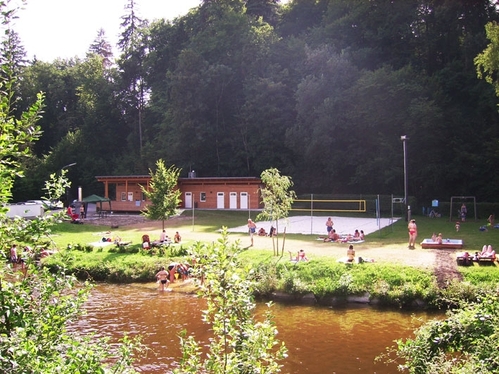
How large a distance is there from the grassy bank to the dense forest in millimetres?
12808

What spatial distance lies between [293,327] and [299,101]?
3568 cm

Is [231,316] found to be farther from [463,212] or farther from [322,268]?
[463,212]

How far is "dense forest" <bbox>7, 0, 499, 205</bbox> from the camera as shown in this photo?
45.1m

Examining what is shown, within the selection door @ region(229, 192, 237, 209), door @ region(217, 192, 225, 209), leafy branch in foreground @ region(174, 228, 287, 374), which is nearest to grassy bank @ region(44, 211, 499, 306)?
leafy branch in foreground @ region(174, 228, 287, 374)

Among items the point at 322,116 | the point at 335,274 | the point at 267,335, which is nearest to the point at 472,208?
the point at 322,116

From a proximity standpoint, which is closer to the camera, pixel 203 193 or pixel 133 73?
pixel 203 193

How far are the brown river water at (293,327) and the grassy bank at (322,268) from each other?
92 cm

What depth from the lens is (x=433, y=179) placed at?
44375 mm

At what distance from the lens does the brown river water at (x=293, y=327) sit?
13219 millimetres

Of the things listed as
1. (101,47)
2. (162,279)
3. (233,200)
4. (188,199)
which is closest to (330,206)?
(233,200)

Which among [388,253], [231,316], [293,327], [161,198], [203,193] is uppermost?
[203,193]

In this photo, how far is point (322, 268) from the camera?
20547 mm

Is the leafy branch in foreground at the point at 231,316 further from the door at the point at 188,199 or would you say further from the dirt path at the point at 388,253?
the door at the point at 188,199

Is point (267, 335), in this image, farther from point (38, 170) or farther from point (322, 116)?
point (38, 170)
